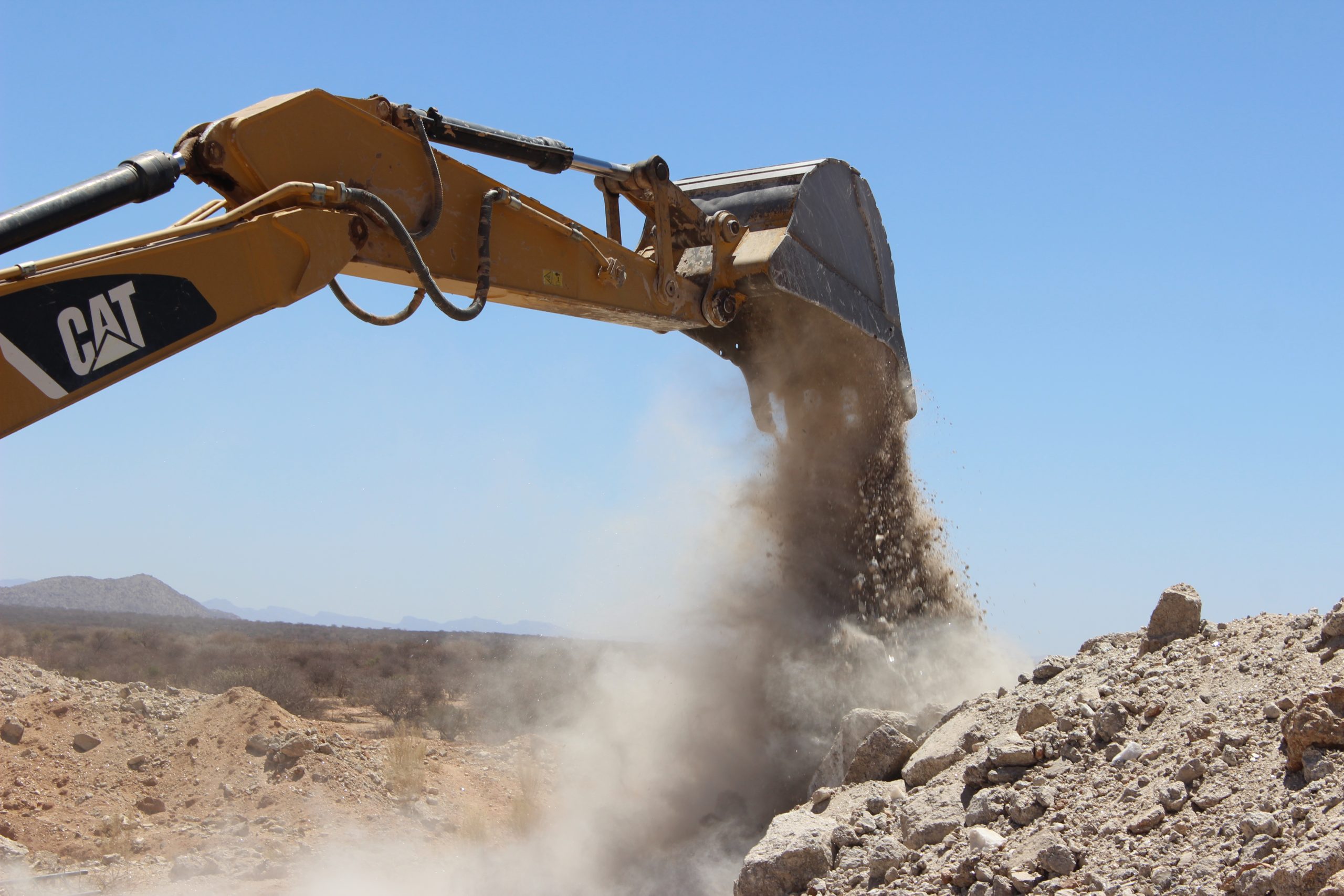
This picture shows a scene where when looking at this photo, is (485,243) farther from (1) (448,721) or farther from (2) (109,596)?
(2) (109,596)

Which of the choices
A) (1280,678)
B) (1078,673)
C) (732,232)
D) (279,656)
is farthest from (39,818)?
(279,656)

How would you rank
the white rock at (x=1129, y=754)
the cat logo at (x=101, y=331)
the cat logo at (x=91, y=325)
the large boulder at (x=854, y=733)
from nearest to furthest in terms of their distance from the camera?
the cat logo at (x=91, y=325) → the cat logo at (x=101, y=331) → the white rock at (x=1129, y=754) → the large boulder at (x=854, y=733)

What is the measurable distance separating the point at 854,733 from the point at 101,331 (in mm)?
4571

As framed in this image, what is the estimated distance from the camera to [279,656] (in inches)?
800

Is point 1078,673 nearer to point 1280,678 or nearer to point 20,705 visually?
point 1280,678

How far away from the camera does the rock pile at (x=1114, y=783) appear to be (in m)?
4.28

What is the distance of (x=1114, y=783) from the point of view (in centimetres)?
506

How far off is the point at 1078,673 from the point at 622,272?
11.0 ft

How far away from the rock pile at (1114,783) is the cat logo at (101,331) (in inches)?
144

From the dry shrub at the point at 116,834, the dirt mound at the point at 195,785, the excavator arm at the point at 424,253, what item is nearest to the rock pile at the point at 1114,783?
the excavator arm at the point at 424,253

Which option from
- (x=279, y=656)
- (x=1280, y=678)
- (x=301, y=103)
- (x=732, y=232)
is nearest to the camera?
(x=301, y=103)

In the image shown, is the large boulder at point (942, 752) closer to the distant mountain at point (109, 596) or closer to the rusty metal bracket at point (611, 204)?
the rusty metal bracket at point (611, 204)

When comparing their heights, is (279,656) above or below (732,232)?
below

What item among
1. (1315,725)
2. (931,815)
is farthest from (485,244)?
(1315,725)
